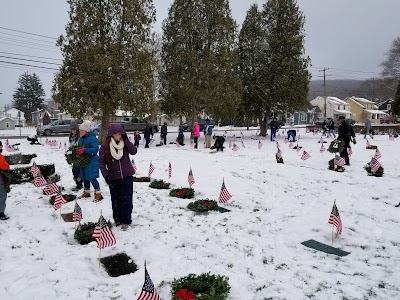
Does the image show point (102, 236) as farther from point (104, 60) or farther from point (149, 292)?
point (104, 60)

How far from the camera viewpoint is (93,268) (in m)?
4.77

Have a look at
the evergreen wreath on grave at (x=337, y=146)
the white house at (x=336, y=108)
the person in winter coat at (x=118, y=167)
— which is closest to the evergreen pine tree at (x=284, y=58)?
the evergreen wreath on grave at (x=337, y=146)

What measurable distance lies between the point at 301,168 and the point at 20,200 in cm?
→ 967

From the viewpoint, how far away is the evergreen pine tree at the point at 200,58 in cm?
2505

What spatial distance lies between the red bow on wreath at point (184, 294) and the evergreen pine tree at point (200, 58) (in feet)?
71.2

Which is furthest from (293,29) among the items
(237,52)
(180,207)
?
(180,207)

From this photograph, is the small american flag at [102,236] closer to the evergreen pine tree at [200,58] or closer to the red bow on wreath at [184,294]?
the red bow on wreath at [184,294]

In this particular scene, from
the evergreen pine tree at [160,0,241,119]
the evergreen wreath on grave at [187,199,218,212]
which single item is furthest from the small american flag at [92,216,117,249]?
the evergreen pine tree at [160,0,241,119]

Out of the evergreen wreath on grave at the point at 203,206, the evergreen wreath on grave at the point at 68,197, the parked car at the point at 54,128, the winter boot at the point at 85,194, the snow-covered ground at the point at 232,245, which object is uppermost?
the parked car at the point at 54,128

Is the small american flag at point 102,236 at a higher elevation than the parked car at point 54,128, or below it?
below

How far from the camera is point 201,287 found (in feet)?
13.3

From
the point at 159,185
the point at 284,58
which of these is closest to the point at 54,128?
the point at 284,58

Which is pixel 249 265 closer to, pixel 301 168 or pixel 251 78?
pixel 301 168

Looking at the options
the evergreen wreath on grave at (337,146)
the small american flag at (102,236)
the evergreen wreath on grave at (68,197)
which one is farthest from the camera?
the evergreen wreath on grave at (337,146)
